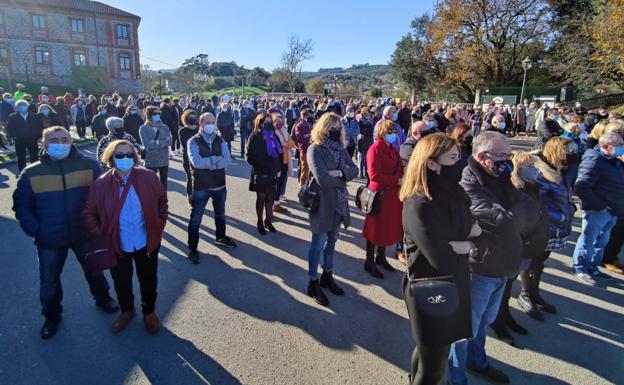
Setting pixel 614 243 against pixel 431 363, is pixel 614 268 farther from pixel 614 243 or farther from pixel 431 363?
pixel 431 363

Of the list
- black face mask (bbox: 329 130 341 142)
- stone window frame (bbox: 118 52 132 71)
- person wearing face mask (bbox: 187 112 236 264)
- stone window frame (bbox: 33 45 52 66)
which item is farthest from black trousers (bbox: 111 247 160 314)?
stone window frame (bbox: 33 45 52 66)

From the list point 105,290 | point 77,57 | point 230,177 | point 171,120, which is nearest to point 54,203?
point 105,290

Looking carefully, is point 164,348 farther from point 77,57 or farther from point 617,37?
point 77,57

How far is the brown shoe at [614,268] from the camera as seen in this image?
16.0 ft

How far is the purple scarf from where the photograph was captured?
573 centimetres

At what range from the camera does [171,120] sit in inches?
452

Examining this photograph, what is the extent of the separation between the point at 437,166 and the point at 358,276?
269cm

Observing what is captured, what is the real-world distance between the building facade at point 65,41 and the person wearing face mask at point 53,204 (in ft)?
145

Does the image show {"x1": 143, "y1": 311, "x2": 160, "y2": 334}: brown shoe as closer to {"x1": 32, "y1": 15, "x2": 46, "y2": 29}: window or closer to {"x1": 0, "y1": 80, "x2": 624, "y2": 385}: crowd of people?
{"x1": 0, "y1": 80, "x2": 624, "y2": 385}: crowd of people

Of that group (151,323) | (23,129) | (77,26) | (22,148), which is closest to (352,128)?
(151,323)

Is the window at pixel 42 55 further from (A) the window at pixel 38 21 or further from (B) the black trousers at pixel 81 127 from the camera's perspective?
(B) the black trousers at pixel 81 127

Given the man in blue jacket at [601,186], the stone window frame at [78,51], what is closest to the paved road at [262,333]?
the man in blue jacket at [601,186]

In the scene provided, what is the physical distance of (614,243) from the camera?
504cm

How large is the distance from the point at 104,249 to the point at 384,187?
2.97 meters
